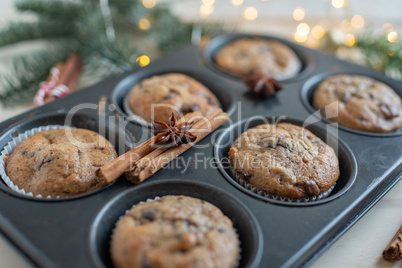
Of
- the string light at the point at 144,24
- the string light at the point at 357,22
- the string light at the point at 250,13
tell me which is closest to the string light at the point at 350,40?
the string light at the point at 357,22

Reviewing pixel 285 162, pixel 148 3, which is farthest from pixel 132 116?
pixel 148 3

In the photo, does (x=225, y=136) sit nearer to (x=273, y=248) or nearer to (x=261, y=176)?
(x=261, y=176)

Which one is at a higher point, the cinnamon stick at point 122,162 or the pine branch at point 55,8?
the pine branch at point 55,8

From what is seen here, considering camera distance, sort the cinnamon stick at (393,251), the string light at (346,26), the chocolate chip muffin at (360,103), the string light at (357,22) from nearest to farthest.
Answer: the cinnamon stick at (393,251)
the chocolate chip muffin at (360,103)
the string light at (346,26)
the string light at (357,22)

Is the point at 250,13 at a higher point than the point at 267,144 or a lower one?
higher

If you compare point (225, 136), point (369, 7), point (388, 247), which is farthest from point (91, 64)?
point (369, 7)

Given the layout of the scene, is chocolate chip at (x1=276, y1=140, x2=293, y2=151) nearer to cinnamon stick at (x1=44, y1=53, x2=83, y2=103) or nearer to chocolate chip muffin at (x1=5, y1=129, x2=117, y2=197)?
chocolate chip muffin at (x1=5, y1=129, x2=117, y2=197)

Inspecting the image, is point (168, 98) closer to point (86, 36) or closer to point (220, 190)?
point (220, 190)

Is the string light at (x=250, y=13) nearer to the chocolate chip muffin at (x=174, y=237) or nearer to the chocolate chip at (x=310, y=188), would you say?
the chocolate chip at (x=310, y=188)
